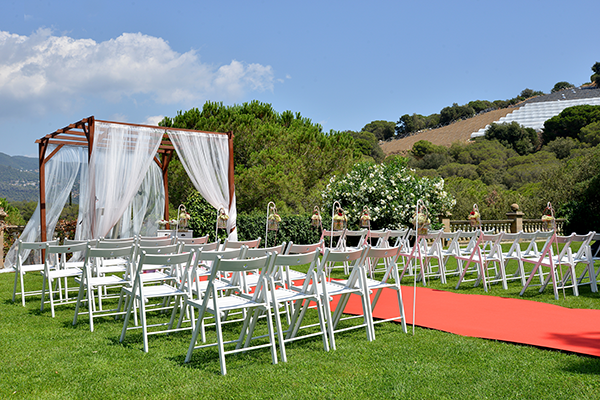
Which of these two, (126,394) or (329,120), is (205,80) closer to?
(329,120)

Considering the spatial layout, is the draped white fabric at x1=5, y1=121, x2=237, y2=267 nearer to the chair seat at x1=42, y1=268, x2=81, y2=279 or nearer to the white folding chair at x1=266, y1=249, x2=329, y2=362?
the chair seat at x1=42, y1=268, x2=81, y2=279

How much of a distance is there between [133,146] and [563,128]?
145 feet

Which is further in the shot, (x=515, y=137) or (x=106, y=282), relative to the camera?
(x=515, y=137)

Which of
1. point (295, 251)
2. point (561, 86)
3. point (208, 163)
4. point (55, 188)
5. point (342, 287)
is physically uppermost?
point (561, 86)

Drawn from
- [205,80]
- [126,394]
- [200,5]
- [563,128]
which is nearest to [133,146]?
[200,5]

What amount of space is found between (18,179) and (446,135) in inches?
1902

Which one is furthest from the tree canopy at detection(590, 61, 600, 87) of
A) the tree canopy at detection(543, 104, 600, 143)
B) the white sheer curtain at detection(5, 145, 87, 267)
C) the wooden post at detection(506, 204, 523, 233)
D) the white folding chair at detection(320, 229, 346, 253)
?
the white sheer curtain at detection(5, 145, 87, 267)

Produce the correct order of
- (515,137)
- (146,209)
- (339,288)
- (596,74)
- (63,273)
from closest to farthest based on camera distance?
1. (339,288)
2. (63,273)
3. (146,209)
4. (515,137)
5. (596,74)

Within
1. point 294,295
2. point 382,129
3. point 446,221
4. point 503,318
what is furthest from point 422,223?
point 382,129

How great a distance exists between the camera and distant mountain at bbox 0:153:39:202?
10.4m

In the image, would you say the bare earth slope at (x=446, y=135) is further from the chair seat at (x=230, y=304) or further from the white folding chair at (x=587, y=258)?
the chair seat at (x=230, y=304)

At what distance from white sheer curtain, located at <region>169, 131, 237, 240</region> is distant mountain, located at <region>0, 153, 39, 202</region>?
3352 millimetres

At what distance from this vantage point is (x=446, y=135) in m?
56.1

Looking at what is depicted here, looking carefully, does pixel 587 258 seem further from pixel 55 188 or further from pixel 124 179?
pixel 55 188
